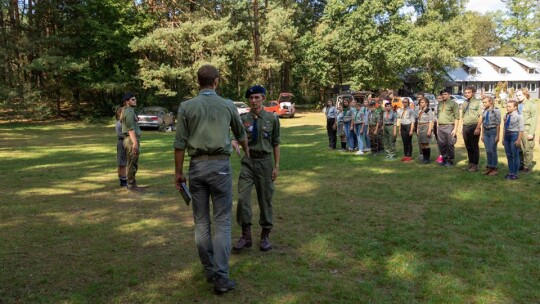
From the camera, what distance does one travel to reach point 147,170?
35.5 ft

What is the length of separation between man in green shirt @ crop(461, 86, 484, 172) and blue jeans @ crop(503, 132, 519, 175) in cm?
71

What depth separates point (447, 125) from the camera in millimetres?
9883

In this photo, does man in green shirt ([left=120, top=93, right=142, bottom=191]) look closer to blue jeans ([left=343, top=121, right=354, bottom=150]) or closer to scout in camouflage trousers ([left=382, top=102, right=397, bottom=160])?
scout in camouflage trousers ([left=382, top=102, right=397, bottom=160])

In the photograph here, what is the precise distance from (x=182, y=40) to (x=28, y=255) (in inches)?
1024

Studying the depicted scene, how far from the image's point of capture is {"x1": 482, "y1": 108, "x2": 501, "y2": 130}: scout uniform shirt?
28.3 feet

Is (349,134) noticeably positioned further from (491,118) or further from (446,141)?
(491,118)

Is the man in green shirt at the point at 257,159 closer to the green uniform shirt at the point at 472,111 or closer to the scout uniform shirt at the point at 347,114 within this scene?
the green uniform shirt at the point at 472,111

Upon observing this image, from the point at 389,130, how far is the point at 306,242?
23.4ft

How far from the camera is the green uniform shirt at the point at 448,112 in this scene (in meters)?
9.71

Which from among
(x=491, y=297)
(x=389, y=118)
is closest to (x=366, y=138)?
(x=389, y=118)

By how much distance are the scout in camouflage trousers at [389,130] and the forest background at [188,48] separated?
1921 centimetres

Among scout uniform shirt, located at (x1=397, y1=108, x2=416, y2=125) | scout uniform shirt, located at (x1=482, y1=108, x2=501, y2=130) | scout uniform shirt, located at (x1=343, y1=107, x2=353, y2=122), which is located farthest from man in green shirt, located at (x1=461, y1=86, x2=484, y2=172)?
scout uniform shirt, located at (x1=343, y1=107, x2=353, y2=122)

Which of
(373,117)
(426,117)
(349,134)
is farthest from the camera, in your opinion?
(349,134)

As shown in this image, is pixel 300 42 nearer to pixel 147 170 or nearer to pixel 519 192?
pixel 147 170
